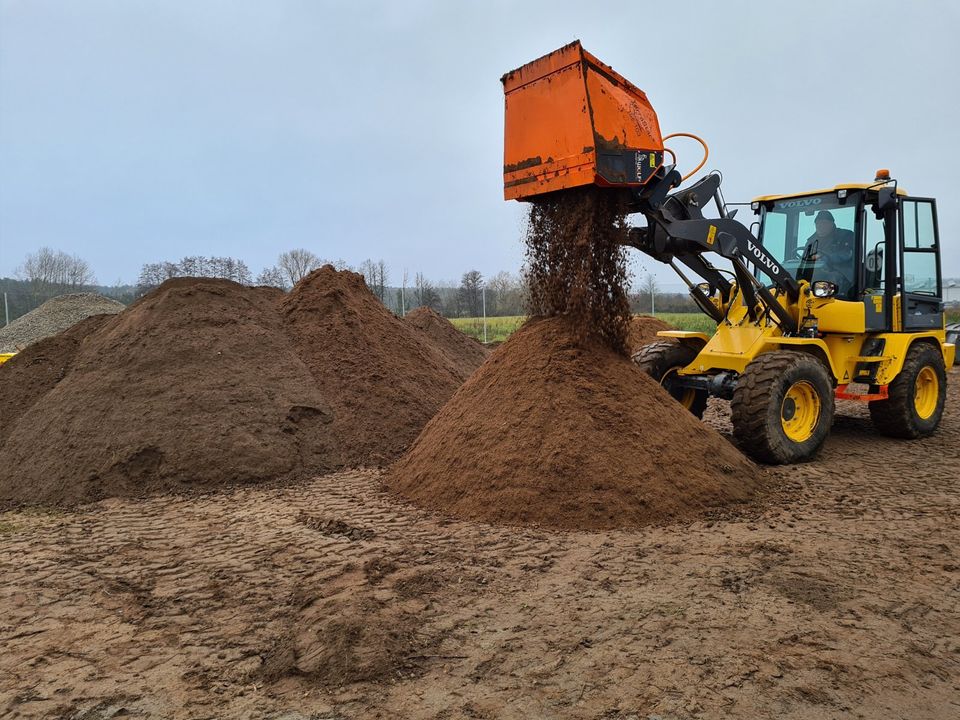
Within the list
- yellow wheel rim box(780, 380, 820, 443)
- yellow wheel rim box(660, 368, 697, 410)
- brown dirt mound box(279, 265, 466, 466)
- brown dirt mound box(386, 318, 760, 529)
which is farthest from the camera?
yellow wheel rim box(660, 368, 697, 410)

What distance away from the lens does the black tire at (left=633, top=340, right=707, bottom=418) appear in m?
7.47

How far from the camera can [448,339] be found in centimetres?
1256

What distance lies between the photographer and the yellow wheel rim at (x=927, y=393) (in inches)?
310

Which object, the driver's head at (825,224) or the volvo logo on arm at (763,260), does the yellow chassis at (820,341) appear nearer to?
the volvo logo on arm at (763,260)

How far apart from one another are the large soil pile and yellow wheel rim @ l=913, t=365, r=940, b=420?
5.75 meters

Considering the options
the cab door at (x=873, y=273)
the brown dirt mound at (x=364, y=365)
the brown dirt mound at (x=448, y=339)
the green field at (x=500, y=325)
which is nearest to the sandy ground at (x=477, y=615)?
the brown dirt mound at (x=364, y=365)

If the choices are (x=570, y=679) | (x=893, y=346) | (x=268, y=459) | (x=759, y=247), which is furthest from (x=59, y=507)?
(x=893, y=346)

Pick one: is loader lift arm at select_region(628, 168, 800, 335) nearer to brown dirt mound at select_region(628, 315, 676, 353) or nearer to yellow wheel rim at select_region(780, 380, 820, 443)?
yellow wheel rim at select_region(780, 380, 820, 443)

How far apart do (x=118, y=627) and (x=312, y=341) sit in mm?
5309

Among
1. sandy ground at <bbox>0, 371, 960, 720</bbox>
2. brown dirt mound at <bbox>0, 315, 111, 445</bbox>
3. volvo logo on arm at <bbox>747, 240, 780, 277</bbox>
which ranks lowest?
sandy ground at <bbox>0, 371, 960, 720</bbox>

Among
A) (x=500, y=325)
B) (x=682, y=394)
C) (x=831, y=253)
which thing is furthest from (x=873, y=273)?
(x=500, y=325)

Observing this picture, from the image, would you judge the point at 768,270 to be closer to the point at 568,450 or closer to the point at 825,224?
the point at 825,224

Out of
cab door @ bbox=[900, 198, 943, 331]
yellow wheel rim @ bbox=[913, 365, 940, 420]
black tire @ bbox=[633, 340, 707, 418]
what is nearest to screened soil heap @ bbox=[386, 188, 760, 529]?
black tire @ bbox=[633, 340, 707, 418]

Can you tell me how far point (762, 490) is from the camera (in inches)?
211
